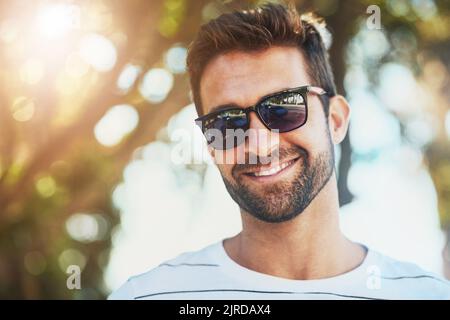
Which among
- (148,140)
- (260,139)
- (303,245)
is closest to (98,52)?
(148,140)

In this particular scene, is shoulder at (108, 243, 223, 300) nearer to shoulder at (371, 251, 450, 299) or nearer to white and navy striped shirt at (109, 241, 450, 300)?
white and navy striped shirt at (109, 241, 450, 300)

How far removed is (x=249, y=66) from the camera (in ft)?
7.14

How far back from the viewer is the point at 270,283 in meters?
2.21

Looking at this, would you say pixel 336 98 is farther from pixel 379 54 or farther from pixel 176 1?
pixel 176 1

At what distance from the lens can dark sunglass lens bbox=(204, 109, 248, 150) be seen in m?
2.14

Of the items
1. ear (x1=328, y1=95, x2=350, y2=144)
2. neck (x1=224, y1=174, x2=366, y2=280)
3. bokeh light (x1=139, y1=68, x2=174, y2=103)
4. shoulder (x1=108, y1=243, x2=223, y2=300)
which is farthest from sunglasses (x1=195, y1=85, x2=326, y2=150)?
bokeh light (x1=139, y1=68, x2=174, y2=103)

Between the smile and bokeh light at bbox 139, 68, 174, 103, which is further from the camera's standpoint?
bokeh light at bbox 139, 68, 174, 103

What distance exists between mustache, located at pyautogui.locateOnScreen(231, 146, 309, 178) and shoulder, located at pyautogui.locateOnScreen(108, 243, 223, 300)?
32 centimetres

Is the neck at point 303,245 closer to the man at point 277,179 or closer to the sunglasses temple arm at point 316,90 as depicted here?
the man at point 277,179

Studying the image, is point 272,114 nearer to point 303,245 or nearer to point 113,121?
point 303,245

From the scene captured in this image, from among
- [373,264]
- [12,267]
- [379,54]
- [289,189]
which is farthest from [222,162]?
[12,267]

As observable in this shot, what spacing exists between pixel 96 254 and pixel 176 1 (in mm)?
1251
